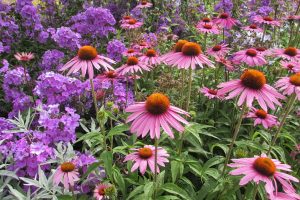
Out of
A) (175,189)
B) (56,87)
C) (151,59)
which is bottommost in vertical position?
(175,189)

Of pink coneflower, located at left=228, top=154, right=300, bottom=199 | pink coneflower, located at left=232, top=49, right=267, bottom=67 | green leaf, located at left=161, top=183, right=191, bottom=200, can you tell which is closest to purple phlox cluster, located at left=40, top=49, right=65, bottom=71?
pink coneflower, located at left=232, top=49, right=267, bottom=67

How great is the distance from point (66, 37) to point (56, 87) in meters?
0.94

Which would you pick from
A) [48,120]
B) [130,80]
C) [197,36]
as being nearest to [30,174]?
[48,120]

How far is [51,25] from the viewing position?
5348mm

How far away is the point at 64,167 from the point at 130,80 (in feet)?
5.36

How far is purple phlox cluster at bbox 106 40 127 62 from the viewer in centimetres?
403

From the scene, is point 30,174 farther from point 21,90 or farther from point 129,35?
point 129,35

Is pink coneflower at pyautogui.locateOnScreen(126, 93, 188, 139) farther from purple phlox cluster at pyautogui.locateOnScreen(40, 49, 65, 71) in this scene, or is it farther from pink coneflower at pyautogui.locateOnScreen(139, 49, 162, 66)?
purple phlox cluster at pyautogui.locateOnScreen(40, 49, 65, 71)

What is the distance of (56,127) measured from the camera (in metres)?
2.78

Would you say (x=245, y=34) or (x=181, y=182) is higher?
(x=245, y=34)

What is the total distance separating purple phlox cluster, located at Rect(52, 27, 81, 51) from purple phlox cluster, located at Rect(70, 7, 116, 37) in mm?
514

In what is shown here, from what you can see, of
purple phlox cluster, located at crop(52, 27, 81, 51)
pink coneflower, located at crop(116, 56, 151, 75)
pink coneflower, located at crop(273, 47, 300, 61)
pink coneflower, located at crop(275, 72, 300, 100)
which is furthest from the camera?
purple phlox cluster, located at crop(52, 27, 81, 51)

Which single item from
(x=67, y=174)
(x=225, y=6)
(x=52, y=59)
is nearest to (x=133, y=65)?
(x=67, y=174)

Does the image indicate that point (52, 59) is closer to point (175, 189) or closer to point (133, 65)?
point (133, 65)
